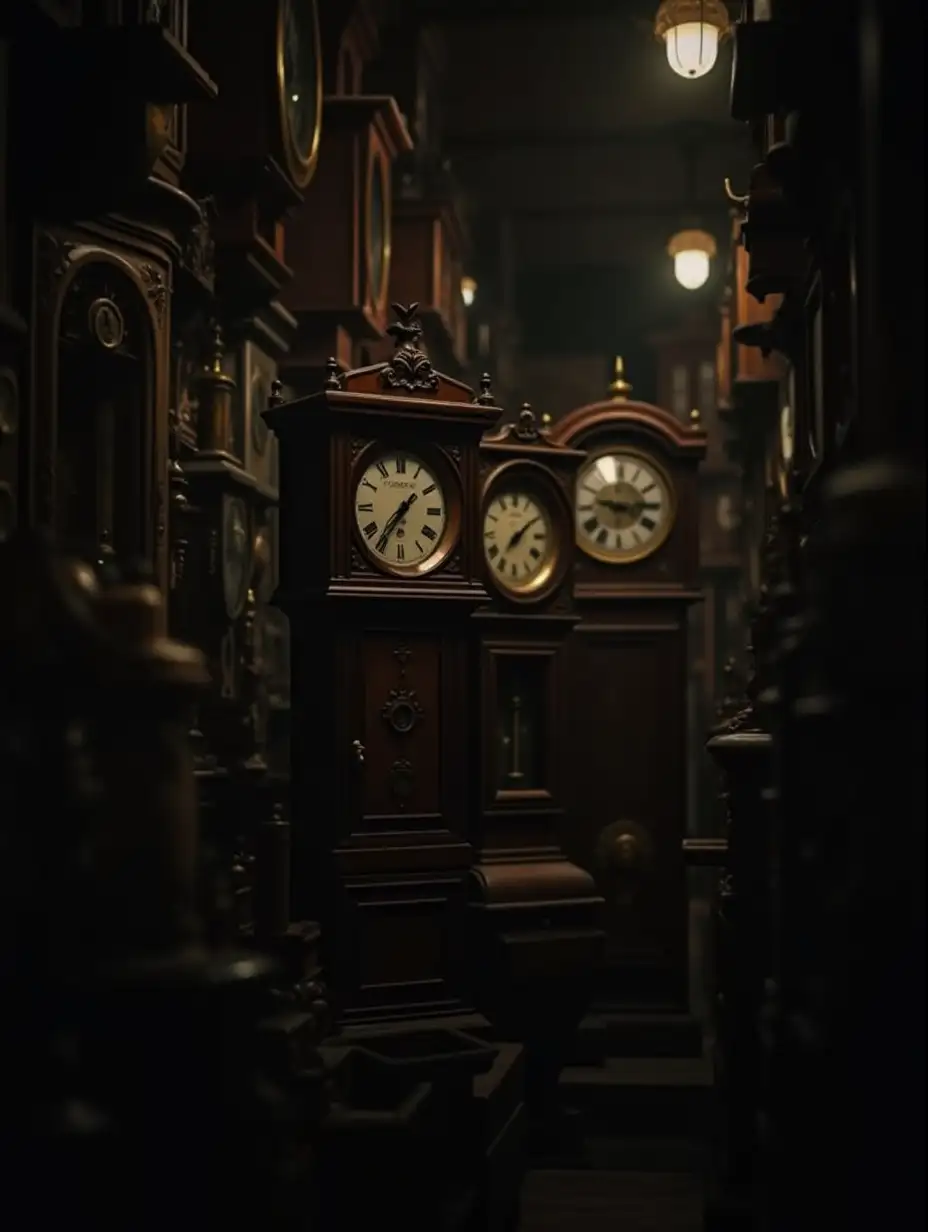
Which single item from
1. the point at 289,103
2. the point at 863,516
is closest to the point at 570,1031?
the point at 289,103

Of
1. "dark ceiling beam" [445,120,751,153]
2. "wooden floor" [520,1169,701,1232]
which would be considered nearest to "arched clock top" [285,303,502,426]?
"wooden floor" [520,1169,701,1232]

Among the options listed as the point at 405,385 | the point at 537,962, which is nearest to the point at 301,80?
the point at 405,385

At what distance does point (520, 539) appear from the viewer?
816 centimetres

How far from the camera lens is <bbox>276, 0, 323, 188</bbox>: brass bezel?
27.0 ft

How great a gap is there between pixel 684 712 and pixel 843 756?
20.6ft

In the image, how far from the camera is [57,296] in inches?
233

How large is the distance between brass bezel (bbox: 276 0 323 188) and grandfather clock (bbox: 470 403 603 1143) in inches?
62.8

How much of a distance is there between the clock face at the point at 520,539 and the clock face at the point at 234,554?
104cm

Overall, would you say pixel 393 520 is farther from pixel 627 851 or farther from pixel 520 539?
pixel 627 851

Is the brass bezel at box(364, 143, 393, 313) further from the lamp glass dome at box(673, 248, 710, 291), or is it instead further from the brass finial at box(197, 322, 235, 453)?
the lamp glass dome at box(673, 248, 710, 291)

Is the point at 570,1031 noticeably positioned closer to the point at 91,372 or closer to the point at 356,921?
the point at 356,921

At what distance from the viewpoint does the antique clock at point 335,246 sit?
1010 cm

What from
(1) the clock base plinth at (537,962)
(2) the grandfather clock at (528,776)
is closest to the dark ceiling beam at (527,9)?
(2) the grandfather clock at (528,776)

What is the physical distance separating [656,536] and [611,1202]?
3547 millimetres
